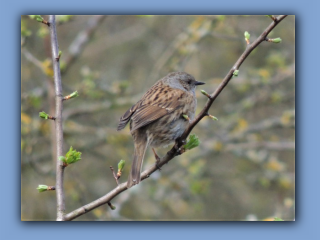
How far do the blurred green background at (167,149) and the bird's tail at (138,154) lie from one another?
1.38 m

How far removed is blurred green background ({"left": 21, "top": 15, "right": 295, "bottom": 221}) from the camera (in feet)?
18.2

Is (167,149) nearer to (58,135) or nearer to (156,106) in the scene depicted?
(156,106)

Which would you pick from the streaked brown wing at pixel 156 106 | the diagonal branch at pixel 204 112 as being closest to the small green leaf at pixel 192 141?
the diagonal branch at pixel 204 112

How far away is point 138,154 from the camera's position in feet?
11.7

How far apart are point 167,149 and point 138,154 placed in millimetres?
2482

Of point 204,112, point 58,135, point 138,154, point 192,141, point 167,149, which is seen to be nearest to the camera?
point 204,112

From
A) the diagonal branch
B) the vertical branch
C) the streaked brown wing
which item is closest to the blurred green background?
the streaked brown wing

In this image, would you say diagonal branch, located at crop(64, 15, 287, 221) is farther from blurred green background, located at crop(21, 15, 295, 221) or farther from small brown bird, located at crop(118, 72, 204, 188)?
blurred green background, located at crop(21, 15, 295, 221)

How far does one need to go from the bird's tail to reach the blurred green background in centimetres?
138

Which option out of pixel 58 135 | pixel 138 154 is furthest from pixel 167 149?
pixel 58 135

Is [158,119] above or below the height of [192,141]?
above

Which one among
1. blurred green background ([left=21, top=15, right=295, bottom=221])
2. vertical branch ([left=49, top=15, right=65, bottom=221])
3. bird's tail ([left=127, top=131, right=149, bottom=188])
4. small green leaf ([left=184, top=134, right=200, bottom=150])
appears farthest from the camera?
blurred green background ([left=21, top=15, right=295, bottom=221])

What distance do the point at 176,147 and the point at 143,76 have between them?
14.6 ft
